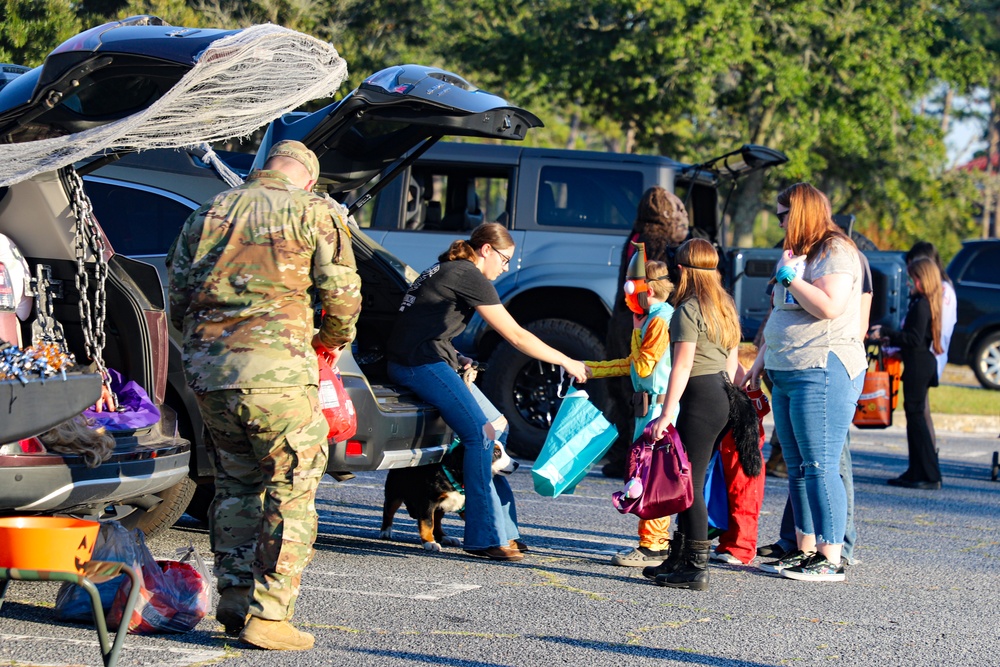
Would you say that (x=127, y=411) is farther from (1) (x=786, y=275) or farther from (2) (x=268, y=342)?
(1) (x=786, y=275)

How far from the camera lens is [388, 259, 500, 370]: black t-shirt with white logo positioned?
642 cm

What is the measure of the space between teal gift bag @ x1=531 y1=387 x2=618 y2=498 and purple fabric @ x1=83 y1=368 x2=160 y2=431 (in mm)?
1858

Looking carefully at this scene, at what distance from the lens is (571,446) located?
247 inches

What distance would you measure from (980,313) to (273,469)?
15.8m

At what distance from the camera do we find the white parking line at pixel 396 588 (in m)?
5.57

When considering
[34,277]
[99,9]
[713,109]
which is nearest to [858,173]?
[713,109]

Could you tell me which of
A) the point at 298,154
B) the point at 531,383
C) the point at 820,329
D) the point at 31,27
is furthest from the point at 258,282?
the point at 31,27

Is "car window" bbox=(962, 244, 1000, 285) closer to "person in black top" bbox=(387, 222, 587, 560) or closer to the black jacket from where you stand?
the black jacket

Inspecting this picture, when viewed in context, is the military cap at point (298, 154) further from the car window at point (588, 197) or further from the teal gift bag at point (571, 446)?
the car window at point (588, 197)

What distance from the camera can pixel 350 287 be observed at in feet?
15.2

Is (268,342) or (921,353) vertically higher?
(268,342)

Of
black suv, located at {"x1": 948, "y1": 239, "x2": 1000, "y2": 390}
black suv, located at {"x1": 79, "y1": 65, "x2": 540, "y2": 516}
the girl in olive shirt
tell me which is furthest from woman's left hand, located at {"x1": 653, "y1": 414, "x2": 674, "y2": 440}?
black suv, located at {"x1": 948, "y1": 239, "x2": 1000, "y2": 390}

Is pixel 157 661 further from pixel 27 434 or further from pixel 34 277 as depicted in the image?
pixel 34 277

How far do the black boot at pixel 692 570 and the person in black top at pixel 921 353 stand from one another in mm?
3985
